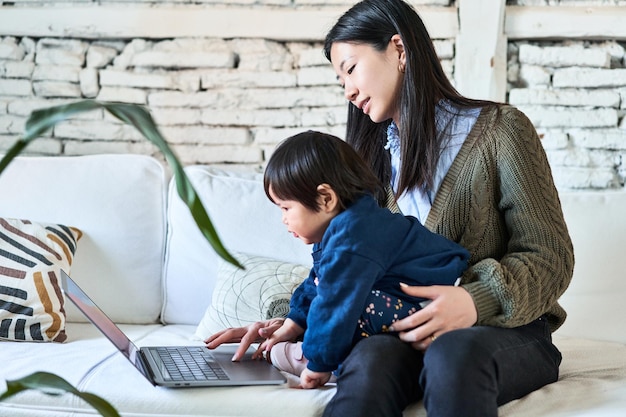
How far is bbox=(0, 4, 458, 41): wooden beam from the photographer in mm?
2600

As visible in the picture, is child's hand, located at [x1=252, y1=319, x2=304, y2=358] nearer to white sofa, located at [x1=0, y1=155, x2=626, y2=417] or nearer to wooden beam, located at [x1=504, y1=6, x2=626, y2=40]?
white sofa, located at [x1=0, y1=155, x2=626, y2=417]

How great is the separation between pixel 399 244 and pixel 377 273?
0.08m

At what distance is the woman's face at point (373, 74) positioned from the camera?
5.57 ft

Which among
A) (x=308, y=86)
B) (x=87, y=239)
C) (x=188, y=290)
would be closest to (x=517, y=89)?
(x=308, y=86)

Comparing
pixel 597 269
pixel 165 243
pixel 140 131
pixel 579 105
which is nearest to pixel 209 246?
pixel 165 243

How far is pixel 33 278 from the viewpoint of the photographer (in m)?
2.03

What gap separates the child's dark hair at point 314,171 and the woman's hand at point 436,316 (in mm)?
211

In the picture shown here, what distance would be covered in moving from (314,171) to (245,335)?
0.42 metres

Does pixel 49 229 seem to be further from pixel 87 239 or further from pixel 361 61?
pixel 361 61

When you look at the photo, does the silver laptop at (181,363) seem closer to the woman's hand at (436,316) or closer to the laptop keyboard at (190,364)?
the laptop keyboard at (190,364)

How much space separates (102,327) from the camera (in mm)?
1450

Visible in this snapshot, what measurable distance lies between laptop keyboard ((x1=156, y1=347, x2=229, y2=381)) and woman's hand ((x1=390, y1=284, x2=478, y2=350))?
38 centimetres

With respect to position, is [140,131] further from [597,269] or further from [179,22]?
[179,22]

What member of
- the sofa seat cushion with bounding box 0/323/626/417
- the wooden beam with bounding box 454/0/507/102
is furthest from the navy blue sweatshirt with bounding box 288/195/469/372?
the wooden beam with bounding box 454/0/507/102
